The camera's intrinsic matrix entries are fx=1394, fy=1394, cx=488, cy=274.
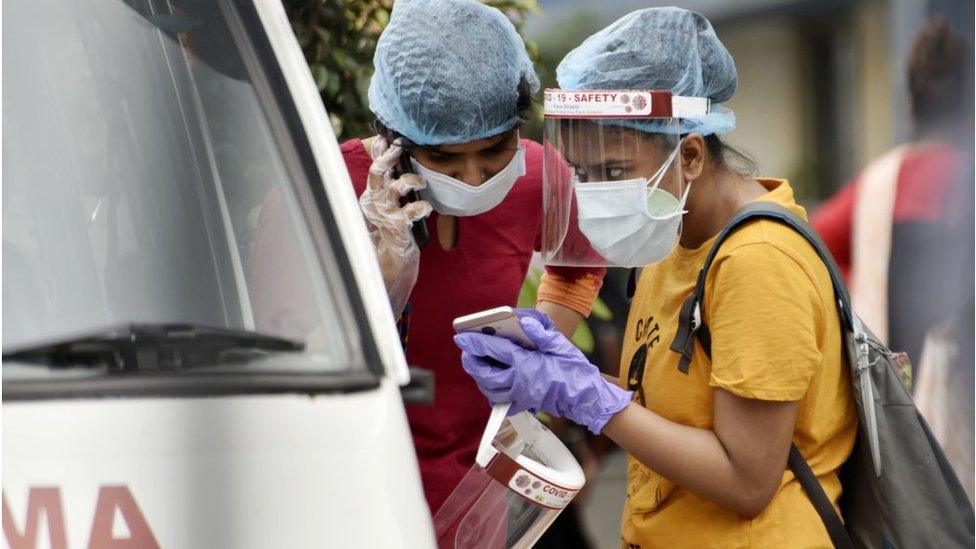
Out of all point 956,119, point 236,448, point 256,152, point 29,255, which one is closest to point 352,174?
point 256,152

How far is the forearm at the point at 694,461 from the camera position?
204 cm

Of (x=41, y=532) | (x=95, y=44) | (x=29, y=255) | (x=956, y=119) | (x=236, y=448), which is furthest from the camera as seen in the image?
(x=956, y=119)

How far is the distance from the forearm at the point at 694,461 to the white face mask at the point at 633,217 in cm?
33

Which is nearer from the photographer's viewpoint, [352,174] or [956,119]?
[352,174]

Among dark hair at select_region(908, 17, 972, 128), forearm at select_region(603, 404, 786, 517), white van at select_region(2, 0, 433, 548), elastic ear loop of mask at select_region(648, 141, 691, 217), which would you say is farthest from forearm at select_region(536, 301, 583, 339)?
dark hair at select_region(908, 17, 972, 128)

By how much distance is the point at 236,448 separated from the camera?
1.52 metres

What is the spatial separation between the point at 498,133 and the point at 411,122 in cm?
16

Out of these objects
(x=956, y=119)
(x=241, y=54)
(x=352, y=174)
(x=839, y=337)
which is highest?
(x=241, y=54)

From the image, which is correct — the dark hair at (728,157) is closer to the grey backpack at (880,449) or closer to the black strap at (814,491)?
the grey backpack at (880,449)

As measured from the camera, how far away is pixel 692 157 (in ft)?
7.36

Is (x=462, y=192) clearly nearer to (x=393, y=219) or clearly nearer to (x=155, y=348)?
(x=393, y=219)

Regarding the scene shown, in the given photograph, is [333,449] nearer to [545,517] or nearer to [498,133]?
[545,517]

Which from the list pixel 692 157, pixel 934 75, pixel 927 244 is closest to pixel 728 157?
pixel 692 157

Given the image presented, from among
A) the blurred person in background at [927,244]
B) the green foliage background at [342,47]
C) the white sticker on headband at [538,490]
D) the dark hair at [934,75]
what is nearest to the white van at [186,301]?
the white sticker on headband at [538,490]
